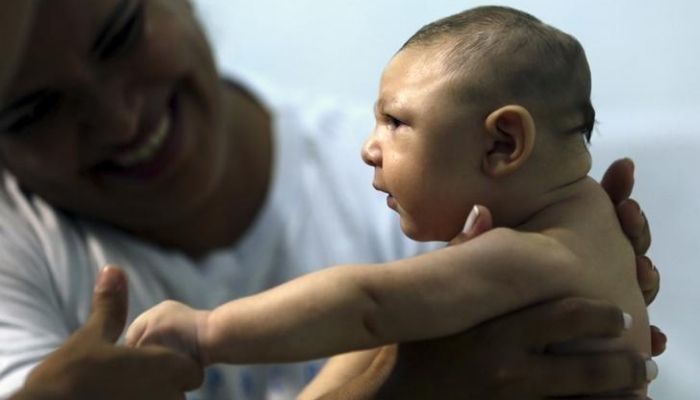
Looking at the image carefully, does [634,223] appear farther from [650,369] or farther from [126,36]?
[126,36]

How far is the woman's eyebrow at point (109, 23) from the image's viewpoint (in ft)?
2.46

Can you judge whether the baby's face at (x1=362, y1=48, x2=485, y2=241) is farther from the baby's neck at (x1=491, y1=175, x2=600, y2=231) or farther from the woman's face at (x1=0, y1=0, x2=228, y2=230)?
the woman's face at (x1=0, y1=0, x2=228, y2=230)

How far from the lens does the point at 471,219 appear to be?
0.47 metres

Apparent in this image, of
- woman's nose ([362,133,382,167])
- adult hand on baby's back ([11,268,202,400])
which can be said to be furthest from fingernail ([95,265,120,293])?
woman's nose ([362,133,382,167])

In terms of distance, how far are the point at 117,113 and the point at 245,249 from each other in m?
0.25

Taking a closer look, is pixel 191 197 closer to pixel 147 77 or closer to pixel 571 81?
pixel 147 77

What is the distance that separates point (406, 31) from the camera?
612mm

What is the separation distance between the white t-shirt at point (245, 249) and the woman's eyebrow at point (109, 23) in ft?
0.64

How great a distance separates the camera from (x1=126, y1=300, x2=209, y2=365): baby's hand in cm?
45

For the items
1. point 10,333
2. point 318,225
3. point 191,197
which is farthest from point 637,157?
point 10,333

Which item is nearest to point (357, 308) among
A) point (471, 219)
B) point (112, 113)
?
point (471, 219)

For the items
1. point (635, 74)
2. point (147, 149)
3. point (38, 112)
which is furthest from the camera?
point (635, 74)

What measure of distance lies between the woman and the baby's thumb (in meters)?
0.06

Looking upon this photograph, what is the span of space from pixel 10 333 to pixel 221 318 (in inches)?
15.3
